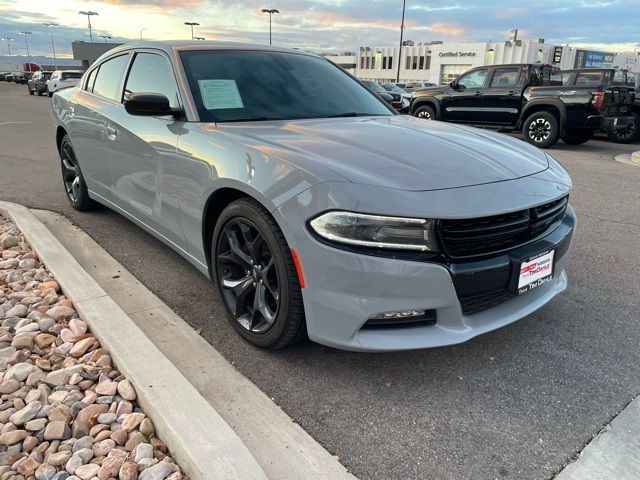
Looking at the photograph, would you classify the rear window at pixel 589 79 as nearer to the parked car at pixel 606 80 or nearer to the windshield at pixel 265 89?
the parked car at pixel 606 80

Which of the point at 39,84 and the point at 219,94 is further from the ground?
the point at 219,94

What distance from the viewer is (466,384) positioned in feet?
8.14

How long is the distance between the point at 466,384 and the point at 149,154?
7.87 ft

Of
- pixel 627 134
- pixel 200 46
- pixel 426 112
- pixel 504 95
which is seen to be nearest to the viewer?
pixel 200 46

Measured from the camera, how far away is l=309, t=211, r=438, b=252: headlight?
6.92 ft

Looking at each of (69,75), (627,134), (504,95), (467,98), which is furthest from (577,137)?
(69,75)

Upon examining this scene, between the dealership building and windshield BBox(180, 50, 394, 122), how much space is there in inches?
1900

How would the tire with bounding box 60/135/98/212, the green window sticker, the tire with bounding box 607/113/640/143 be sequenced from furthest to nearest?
the tire with bounding box 607/113/640/143
the tire with bounding box 60/135/98/212
the green window sticker

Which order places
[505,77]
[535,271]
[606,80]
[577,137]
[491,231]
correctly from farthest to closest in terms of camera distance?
[577,137] < [505,77] < [606,80] < [535,271] < [491,231]

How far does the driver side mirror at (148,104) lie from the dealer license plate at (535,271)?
2.19 meters

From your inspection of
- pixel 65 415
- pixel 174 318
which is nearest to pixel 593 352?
pixel 174 318

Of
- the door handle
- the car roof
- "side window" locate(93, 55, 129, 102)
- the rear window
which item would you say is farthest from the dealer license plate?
the rear window

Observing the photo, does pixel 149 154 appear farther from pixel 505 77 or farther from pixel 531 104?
pixel 505 77

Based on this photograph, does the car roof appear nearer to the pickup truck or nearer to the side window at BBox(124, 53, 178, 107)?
the side window at BBox(124, 53, 178, 107)
